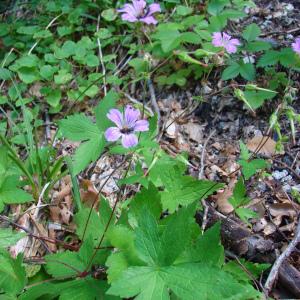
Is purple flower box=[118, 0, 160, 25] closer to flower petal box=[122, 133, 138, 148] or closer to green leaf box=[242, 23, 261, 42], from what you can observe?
green leaf box=[242, 23, 261, 42]

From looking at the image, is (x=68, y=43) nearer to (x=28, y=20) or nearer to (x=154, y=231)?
(x=28, y=20)

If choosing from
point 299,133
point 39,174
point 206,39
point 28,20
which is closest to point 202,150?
point 299,133

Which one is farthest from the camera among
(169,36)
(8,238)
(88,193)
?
(169,36)

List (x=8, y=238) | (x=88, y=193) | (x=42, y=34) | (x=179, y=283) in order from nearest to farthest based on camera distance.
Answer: (x=179, y=283) < (x=8, y=238) < (x=88, y=193) < (x=42, y=34)

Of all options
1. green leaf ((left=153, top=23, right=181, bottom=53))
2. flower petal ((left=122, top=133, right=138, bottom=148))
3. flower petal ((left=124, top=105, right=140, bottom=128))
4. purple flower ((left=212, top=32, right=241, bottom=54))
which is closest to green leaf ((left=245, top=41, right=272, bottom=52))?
purple flower ((left=212, top=32, right=241, bottom=54))

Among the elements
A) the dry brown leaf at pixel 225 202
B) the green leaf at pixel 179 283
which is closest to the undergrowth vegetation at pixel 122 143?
the green leaf at pixel 179 283

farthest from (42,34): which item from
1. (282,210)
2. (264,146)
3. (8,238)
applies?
(282,210)

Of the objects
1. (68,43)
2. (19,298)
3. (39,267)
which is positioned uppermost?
(68,43)

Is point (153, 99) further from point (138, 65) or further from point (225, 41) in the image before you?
point (225, 41)
